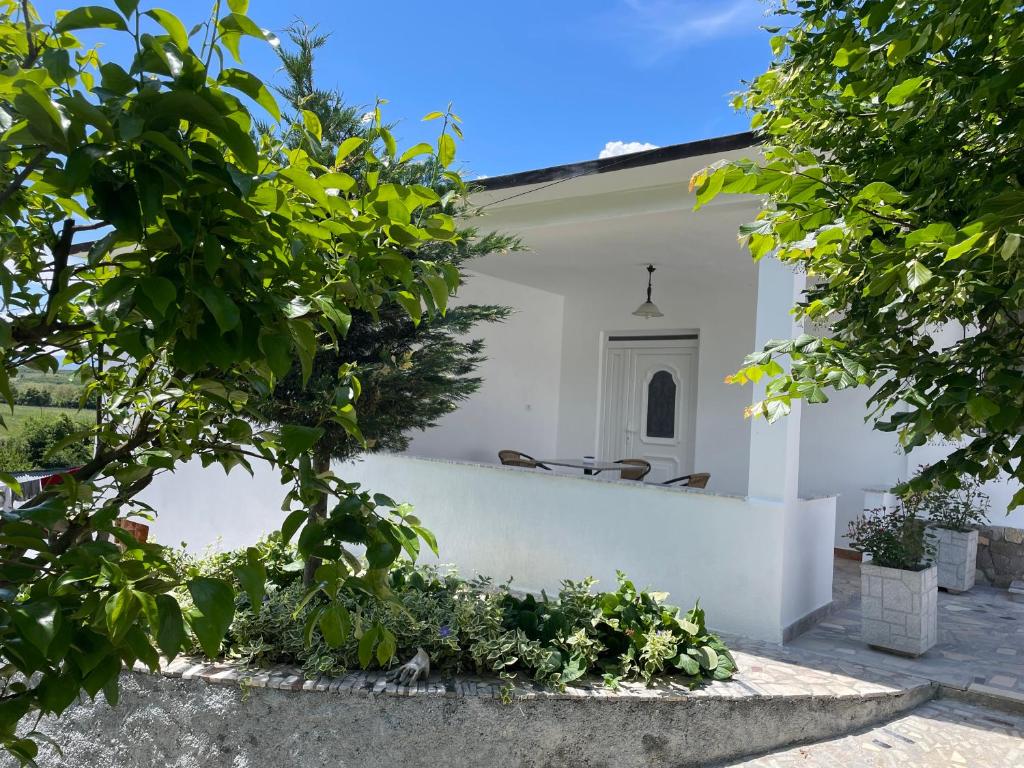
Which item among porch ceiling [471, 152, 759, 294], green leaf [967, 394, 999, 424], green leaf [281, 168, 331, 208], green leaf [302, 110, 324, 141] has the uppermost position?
porch ceiling [471, 152, 759, 294]

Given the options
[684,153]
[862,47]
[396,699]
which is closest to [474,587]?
[396,699]

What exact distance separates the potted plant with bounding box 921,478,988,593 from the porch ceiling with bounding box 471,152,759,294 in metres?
3.13

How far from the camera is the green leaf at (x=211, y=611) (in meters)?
0.78

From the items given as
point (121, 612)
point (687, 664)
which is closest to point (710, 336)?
point (687, 664)

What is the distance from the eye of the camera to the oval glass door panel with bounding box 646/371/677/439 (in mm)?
9891

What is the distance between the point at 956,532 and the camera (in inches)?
294

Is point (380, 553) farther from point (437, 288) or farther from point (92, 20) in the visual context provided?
point (92, 20)

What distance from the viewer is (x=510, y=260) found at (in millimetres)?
8445

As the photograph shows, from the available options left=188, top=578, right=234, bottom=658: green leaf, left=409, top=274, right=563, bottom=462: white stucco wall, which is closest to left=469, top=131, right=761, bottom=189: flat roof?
left=409, top=274, right=563, bottom=462: white stucco wall

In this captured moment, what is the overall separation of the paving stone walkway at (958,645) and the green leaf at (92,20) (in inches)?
208

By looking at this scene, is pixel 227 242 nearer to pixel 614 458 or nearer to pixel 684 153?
pixel 684 153

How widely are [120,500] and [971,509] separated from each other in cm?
856

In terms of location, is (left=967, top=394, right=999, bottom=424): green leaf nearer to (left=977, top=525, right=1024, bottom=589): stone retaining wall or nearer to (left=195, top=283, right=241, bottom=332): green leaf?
(left=195, top=283, right=241, bottom=332): green leaf

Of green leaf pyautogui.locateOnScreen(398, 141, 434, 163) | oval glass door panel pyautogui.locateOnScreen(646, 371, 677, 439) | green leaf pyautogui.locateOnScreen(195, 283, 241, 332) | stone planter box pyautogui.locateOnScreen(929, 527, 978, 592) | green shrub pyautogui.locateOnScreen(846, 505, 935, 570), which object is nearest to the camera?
green leaf pyautogui.locateOnScreen(195, 283, 241, 332)
